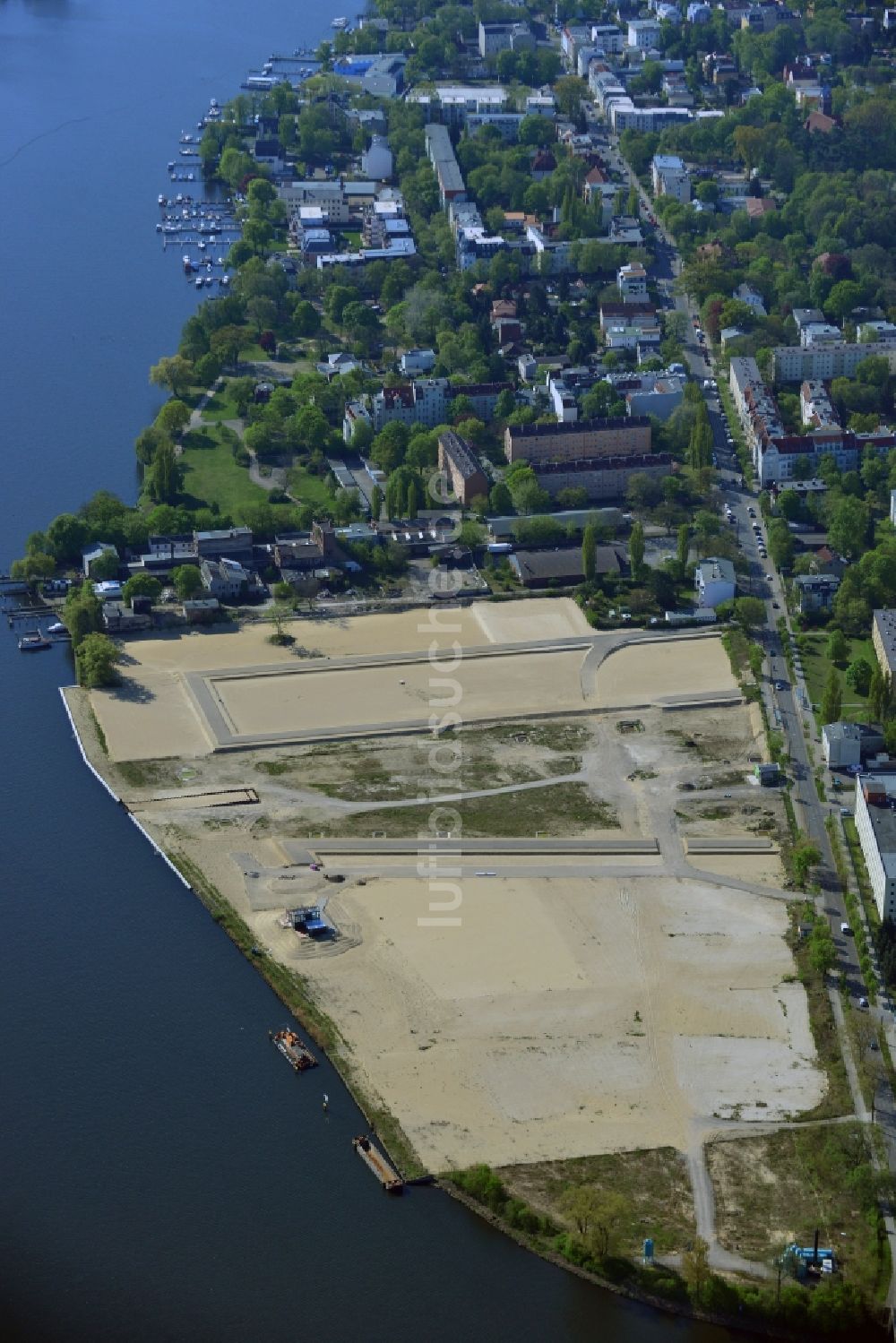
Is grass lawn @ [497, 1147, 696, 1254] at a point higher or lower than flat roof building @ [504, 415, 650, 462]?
higher

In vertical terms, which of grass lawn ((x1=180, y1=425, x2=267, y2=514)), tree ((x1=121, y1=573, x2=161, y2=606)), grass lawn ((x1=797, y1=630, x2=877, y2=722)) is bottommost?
grass lawn ((x1=797, y1=630, x2=877, y2=722))

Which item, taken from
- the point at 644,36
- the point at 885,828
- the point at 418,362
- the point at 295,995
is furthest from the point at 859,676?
the point at 644,36

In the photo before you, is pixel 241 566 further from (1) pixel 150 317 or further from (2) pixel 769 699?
(1) pixel 150 317

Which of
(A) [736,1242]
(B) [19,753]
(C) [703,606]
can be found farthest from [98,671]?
(A) [736,1242]

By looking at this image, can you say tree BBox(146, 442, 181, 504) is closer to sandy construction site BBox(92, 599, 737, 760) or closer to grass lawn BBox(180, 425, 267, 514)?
grass lawn BBox(180, 425, 267, 514)

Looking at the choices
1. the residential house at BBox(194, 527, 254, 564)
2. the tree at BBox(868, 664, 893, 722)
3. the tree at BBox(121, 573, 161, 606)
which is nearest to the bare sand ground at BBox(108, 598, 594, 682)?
the tree at BBox(121, 573, 161, 606)

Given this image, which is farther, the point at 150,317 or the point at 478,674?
the point at 150,317
